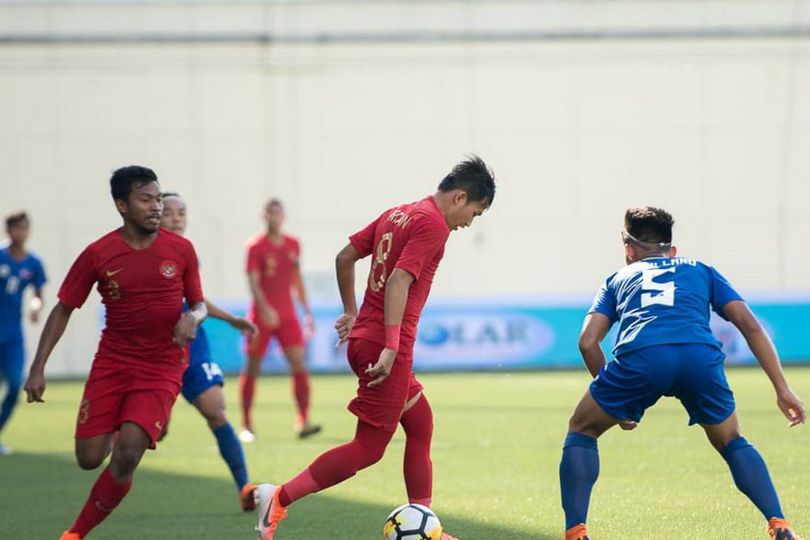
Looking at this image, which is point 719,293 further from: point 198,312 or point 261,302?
point 261,302

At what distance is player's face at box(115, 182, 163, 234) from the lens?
7.43 m

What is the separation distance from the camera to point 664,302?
6.64m

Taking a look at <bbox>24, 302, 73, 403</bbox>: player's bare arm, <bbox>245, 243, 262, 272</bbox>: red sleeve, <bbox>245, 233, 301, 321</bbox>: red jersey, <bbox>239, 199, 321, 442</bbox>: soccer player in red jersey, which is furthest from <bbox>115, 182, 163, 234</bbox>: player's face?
<bbox>245, 233, 301, 321</bbox>: red jersey

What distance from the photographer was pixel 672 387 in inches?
259

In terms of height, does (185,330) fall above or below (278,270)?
above

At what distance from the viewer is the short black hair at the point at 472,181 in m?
6.96

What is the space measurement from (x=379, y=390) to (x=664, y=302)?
1.46 metres

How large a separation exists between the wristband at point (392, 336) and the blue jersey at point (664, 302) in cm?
97

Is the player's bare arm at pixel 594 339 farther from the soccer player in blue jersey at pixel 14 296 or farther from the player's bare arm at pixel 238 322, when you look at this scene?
the soccer player in blue jersey at pixel 14 296

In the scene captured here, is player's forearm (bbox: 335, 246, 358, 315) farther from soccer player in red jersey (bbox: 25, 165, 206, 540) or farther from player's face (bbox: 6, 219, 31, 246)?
player's face (bbox: 6, 219, 31, 246)

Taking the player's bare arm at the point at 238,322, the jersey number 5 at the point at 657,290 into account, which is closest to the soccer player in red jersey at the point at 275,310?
the player's bare arm at the point at 238,322

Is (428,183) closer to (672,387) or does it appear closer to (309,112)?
(309,112)

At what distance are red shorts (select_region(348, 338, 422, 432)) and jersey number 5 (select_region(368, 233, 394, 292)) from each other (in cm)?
30

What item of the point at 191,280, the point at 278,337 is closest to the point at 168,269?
the point at 191,280
